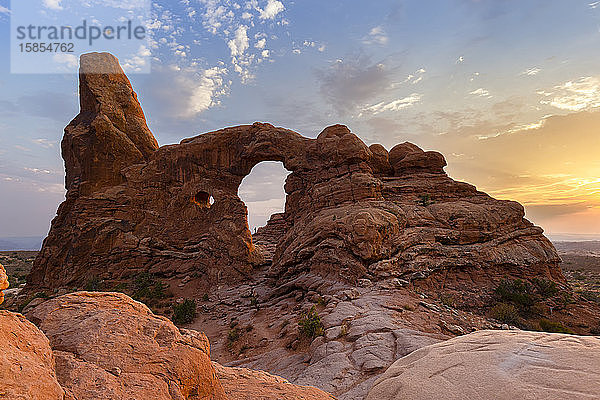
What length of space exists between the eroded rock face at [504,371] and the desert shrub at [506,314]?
806 centimetres

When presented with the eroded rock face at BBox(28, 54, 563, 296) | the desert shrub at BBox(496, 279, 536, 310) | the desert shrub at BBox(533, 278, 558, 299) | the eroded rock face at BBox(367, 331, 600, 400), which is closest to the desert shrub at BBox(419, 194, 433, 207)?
the eroded rock face at BBox(28, 54, 563, 296)

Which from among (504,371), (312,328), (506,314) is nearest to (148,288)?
(312,328)

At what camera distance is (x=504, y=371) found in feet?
9.82

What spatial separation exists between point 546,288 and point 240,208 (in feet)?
65.1

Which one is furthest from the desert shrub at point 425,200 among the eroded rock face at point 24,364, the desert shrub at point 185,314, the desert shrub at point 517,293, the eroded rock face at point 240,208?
the eroded rock face at point 24,364

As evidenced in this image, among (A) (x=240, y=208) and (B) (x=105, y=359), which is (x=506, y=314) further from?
(A) (x=240, y=208)

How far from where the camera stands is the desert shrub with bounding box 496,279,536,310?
11938 mm

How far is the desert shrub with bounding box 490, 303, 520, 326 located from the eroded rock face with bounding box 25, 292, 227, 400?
38.6 feet

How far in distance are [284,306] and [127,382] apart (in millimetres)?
11940

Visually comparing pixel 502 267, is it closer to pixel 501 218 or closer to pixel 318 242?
pixel 501 218

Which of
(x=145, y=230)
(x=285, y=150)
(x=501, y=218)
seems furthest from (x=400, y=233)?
(x=145, y=230)

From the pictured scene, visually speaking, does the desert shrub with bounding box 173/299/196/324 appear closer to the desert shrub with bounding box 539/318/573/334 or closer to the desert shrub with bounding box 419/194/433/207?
the desert shrub with bounding box 419/194/433/207

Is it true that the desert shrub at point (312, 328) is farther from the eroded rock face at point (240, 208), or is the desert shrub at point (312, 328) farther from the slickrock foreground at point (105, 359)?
the slickrock foreground at point (105, 359)

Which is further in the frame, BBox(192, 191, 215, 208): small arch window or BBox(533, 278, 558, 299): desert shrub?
BBox(192, 191, 215, 208): small arch window
